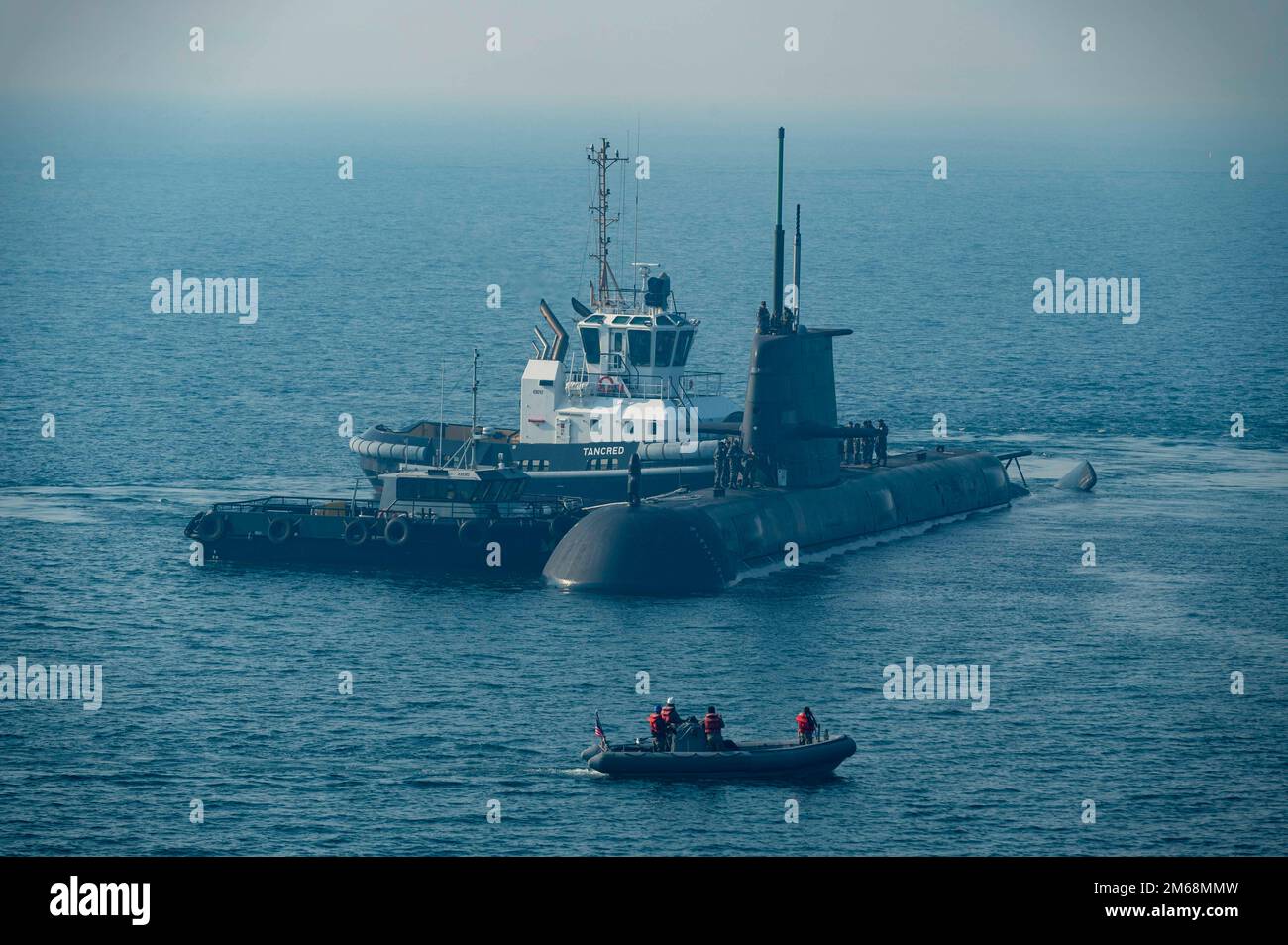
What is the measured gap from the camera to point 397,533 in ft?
263

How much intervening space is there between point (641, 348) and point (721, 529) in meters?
16.8

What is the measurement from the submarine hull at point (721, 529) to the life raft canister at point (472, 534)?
3.00m

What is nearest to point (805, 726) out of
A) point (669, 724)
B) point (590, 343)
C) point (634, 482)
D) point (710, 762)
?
point (710, 762)

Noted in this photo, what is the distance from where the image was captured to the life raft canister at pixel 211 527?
8131 centimetres

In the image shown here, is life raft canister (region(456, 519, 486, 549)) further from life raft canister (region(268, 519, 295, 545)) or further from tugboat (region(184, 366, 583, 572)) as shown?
life raft canister (region(268, 519, 295, 545))

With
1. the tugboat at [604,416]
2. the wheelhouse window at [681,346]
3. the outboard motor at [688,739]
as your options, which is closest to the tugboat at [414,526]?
the tugboat at [604,416]

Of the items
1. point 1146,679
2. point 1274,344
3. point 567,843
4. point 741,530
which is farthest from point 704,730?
point 1274,344

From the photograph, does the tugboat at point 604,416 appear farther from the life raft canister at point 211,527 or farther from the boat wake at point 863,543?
the life raft canister at point 211,527

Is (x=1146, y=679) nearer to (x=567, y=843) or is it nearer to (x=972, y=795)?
(x=972, y=795)

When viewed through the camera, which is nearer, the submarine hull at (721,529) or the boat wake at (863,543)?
the submarine hull at (721,529)

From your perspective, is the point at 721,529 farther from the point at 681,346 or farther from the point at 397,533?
the point at 681,346

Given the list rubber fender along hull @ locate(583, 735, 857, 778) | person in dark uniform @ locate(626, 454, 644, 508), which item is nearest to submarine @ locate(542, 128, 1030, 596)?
person in dark uniform @ locate(626, 454, 644, 508)

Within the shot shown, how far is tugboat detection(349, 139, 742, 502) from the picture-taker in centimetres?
9012

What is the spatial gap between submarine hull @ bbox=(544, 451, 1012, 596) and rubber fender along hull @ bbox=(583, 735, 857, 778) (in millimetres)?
20710
